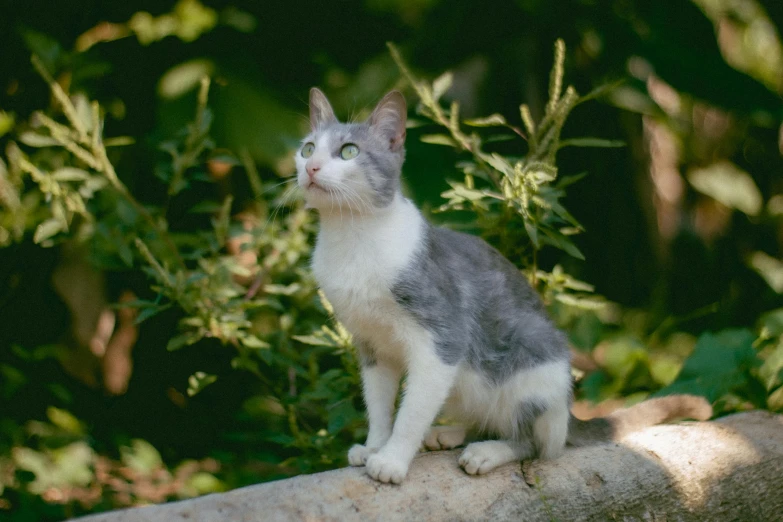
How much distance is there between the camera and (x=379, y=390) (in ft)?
7.57

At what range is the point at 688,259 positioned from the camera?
4680 mm

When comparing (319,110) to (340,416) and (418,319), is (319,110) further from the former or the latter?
(340,416)

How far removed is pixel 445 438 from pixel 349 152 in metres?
1.00

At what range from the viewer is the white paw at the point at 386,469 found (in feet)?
6.31

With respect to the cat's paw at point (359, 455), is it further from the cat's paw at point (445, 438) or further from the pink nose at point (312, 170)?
the pink nose at point (312, 170)

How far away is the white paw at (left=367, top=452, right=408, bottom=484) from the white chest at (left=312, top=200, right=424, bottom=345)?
38 cm

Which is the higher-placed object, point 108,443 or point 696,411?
point 696,411

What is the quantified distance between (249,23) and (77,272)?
4.82ft

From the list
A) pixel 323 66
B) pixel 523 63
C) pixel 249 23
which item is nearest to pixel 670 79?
pixel 523 63

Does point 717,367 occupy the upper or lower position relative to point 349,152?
lower

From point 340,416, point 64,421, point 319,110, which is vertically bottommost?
point 64,421

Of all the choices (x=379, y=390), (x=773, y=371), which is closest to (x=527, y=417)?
(x=379, y=390)

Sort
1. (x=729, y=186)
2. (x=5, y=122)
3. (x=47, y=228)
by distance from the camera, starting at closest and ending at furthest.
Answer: (x=47, y=228), (x=5, y=122), (x=729, y=186)

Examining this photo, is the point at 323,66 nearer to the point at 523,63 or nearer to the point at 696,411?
the point at 523,63
